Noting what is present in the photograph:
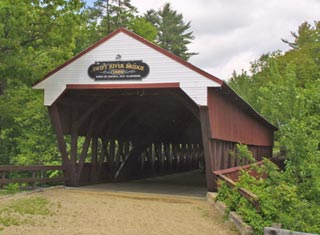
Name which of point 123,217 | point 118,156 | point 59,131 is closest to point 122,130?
point 118,156

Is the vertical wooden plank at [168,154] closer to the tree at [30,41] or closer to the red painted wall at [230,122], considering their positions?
the red painted wall at [230,122]

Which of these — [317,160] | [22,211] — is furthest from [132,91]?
[317,160]

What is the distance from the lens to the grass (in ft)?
25.7

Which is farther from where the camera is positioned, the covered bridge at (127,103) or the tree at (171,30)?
the tree at (171,30)

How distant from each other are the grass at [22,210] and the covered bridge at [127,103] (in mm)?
4637

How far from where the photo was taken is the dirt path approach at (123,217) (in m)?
7.59

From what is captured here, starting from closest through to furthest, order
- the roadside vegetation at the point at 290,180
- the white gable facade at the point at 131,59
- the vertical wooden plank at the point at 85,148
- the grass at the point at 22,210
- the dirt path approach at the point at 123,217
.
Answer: the roadside vegetation at the point at 290,180 → the dirt path approach at the point at 123,217 → the grass at the point at 22,210 → the white gable facade at the point at 131,59 → the vertical wooden plank at the point at 85,148

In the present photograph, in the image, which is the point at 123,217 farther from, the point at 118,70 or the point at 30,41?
the point at 30,41

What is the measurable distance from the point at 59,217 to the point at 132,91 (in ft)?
23.9

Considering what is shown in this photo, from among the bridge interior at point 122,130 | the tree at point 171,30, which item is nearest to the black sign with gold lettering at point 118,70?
the bridge interior at point 122,130

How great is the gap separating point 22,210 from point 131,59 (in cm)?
643

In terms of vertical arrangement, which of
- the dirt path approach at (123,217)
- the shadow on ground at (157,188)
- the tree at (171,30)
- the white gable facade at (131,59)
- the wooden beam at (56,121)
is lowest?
the shadow on ground at (157,188)

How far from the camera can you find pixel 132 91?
15.3m

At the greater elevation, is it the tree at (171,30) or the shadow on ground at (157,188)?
the tree at (171,30)
